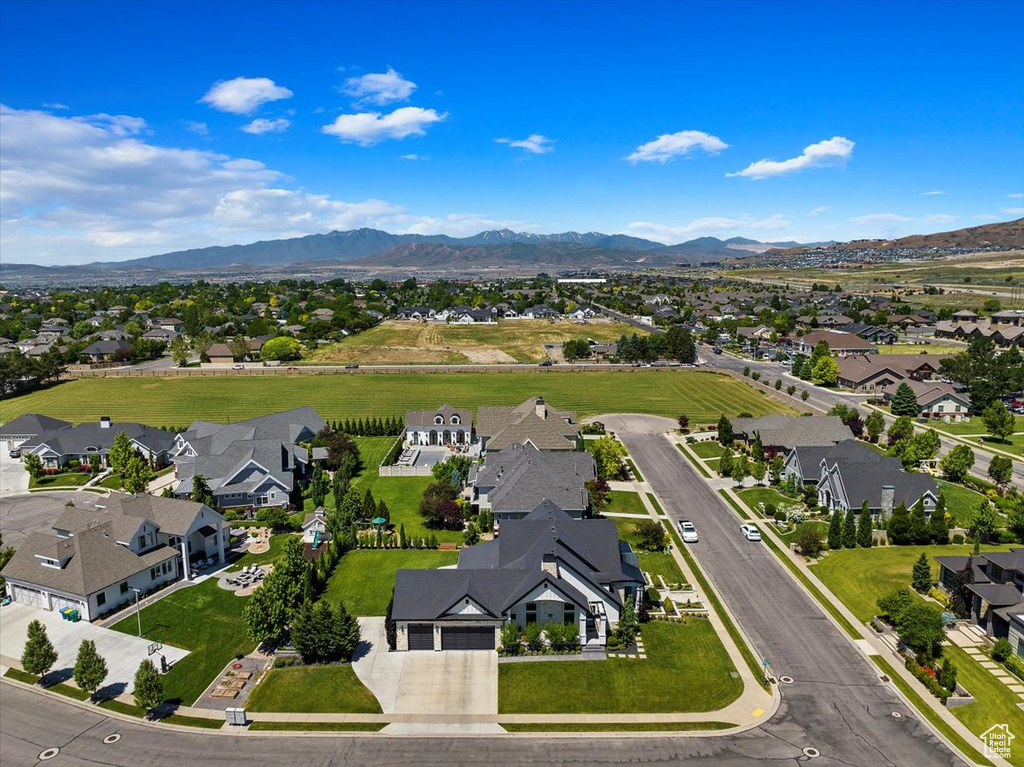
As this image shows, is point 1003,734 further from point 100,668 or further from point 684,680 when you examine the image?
point 100,668

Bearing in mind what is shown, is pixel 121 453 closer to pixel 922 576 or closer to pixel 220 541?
pixel 220 541

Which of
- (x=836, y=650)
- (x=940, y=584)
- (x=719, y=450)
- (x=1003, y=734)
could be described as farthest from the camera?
(x=719, y=450)

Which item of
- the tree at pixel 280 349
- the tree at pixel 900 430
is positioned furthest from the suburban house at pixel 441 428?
the tree at pixel 280 349

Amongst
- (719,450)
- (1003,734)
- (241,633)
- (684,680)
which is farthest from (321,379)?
(1003,734)

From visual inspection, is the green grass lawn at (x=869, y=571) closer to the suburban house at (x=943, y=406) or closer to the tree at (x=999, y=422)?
the tree at (x=999, y=422)

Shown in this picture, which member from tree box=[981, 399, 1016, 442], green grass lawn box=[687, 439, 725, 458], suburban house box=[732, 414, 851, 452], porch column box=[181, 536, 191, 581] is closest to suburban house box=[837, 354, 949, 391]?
tree box=[981, 399, 1016, 442]

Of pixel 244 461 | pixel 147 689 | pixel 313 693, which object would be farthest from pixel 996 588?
pixel 244 461

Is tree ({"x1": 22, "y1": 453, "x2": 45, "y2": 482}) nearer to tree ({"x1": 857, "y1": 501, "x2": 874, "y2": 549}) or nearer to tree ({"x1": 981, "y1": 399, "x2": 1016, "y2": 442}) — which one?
tree ({"x1": 857, "y1": 501, "x2": 874, "y2": 549})
